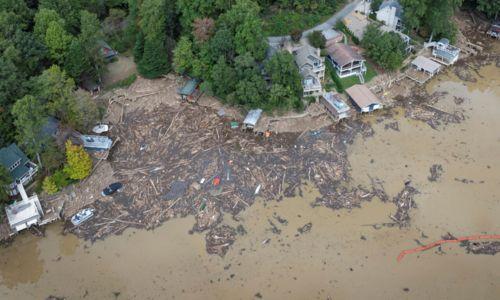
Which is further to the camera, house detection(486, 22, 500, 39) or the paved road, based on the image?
house detection(486, 22, 500, 39)

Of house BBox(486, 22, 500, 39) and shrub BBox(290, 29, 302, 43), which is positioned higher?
shrub BBox(290, 29, 302, 43)

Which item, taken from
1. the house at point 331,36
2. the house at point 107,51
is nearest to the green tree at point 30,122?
the house at point 107,51

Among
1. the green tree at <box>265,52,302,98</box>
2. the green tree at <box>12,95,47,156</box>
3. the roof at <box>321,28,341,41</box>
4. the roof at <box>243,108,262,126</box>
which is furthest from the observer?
the roof at <box>321,28,341,41</box>

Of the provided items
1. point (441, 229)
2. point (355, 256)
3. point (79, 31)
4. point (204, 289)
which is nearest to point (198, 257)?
point (204, 289)

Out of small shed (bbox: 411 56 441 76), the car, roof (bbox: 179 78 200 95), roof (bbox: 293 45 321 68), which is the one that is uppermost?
roof (bbox: 293 45 321 68)

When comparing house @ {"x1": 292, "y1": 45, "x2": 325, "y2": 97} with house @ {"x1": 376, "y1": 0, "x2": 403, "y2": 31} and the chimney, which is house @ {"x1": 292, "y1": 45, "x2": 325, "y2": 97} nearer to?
house @ {"x1": 376, "y1": 0, "x2": 403, "y2": 31}

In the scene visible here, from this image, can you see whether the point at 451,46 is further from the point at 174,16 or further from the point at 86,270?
the point at 86,270

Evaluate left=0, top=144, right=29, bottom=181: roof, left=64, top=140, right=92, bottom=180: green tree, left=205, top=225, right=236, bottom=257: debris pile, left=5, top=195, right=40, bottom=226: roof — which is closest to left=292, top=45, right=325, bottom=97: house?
left=205, top=225, right=236, bottom=257: debris pile

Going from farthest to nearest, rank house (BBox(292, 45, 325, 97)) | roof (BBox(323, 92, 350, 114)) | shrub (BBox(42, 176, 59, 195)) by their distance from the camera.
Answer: house (BBox(292, 45, 325, 97)) → roof (BBox(323, 92, 350, 114)) → shrub (BBox(42, 176, 59, 195))
